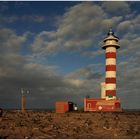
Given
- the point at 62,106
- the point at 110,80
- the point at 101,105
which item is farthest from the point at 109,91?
the point at 62,106

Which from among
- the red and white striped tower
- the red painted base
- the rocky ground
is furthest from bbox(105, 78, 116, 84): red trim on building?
the rocky ground

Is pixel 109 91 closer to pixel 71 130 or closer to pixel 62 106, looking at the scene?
pixel 62 106

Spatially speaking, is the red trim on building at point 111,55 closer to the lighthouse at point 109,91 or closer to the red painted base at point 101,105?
the lighthouse at point 109,91

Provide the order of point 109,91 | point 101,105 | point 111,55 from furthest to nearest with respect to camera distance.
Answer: point 111,55 < point 109,91 < point 101,105

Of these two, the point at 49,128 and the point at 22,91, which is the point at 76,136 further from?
the point at 22,91

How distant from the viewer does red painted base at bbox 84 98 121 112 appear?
5525 cm

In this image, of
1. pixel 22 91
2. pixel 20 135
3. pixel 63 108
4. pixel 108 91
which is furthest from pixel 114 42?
pixel 20 135

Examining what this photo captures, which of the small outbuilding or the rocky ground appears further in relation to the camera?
the small outbuilding

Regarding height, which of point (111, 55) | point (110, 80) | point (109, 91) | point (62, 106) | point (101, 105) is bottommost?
point (62, 106)

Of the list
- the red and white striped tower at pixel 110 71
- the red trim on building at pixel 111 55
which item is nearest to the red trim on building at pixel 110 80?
the red and white striped tower at pixel 110 71

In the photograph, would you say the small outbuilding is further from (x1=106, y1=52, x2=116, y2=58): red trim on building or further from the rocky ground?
the rocky ground

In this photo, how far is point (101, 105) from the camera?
56.0m

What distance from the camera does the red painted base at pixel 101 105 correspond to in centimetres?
5525

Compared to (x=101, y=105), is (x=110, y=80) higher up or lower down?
higher up
